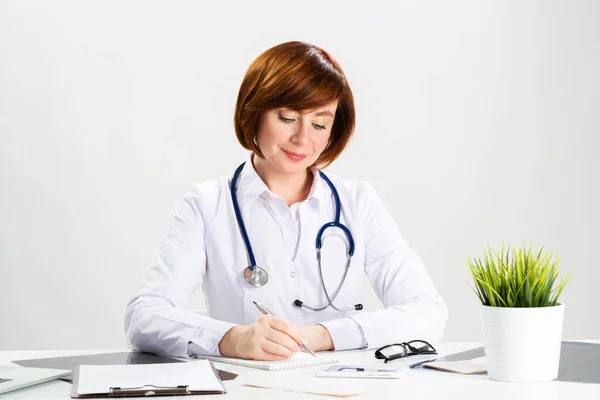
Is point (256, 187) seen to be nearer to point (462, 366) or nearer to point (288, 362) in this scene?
point (288, 362)

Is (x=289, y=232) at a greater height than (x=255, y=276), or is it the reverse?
(x=289, y=232)

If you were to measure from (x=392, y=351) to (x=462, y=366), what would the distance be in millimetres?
192

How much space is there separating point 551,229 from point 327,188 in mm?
1948

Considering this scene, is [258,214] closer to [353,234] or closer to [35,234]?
[353,234]

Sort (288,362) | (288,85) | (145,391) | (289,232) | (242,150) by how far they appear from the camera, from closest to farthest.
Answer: (145,391) → (288,362) → (288,85) → (289,232) → (242,150)

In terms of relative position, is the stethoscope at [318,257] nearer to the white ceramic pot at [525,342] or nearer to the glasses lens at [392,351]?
the glasses lens at [392,351]

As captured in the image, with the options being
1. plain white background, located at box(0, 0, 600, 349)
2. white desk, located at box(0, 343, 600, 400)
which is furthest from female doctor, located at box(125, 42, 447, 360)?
plain white background, located at box(0, 0, 600, 349)

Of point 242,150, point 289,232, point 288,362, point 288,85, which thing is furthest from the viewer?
point 242,150

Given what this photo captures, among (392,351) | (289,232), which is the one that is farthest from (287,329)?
(289,232)

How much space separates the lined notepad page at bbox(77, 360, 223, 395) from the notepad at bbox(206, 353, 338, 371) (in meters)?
0.10

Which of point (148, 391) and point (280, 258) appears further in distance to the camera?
point (280, 258)

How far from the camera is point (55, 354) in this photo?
1.80 meters

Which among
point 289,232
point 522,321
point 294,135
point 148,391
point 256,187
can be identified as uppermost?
point 294,135

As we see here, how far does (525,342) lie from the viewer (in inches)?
51.3
